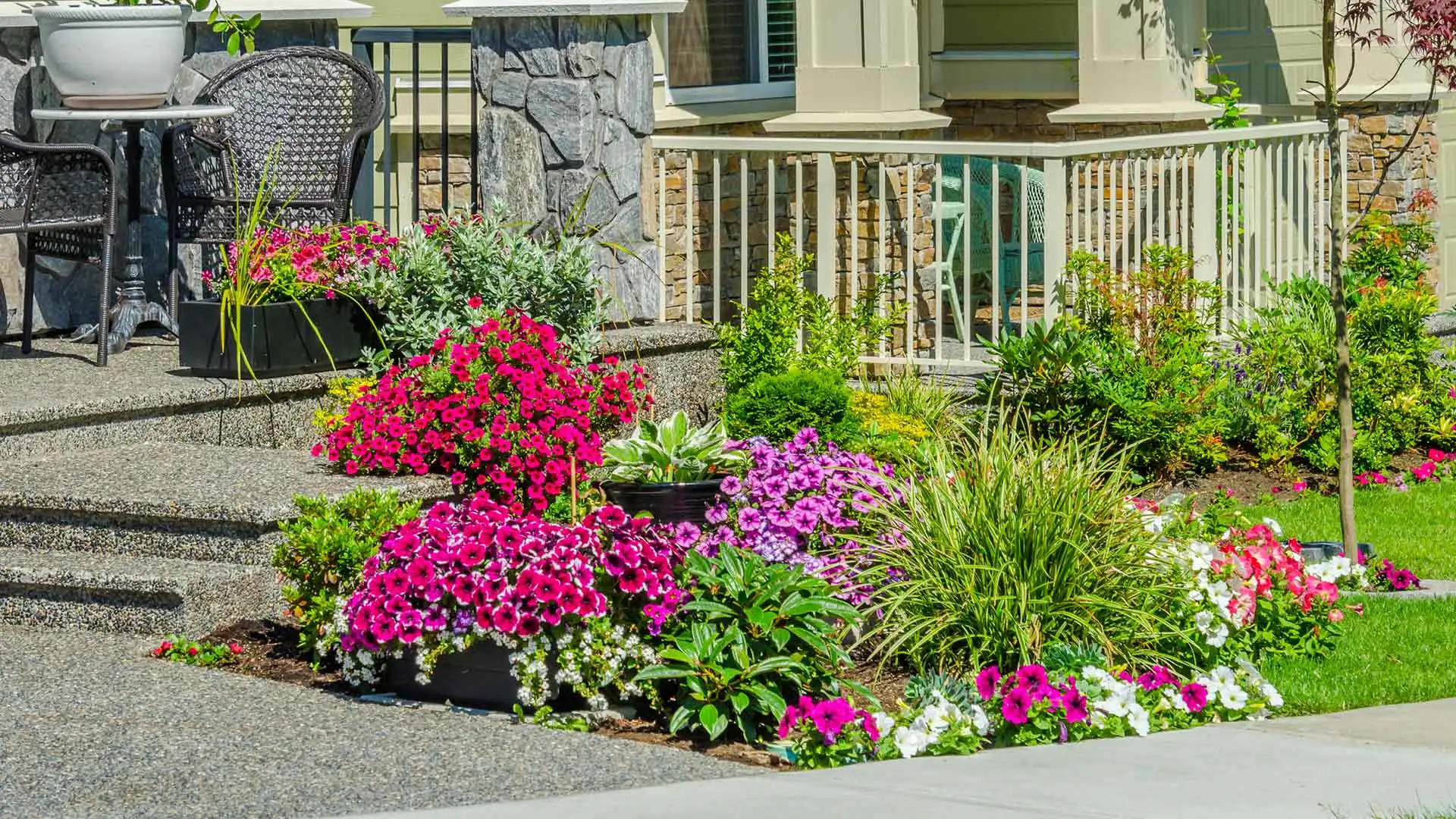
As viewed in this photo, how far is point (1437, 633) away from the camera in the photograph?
18.2 feet

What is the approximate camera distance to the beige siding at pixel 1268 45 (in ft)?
39.4

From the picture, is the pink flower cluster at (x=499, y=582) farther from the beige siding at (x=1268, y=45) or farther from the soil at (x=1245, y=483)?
the beige siding at (x=1268, y=45)

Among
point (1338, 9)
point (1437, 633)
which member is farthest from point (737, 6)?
point (1437, 633)

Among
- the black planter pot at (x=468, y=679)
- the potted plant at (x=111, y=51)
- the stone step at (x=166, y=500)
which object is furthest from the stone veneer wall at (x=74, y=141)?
the black planter pot at (x=468, y=679)

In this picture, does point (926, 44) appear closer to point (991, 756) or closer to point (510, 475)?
point (510, 475)

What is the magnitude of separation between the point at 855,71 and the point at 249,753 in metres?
6.42

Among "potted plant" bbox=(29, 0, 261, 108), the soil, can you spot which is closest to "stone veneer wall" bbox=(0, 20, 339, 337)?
"potted plant" bbox=(29, 0, 261, 108)

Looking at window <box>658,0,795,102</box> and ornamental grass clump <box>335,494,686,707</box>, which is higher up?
window <box>658,0,795,102</box>

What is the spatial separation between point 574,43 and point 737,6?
2.71 metres

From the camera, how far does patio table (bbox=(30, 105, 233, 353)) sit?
23.4 feet

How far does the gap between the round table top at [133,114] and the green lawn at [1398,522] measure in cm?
404

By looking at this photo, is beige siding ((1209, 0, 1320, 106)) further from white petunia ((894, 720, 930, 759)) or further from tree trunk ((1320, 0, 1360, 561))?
white petunia ((894, 720, 930, 759))

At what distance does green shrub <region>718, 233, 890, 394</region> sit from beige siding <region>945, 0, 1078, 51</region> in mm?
4916

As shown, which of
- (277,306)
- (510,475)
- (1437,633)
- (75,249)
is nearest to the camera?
(1437,633)
